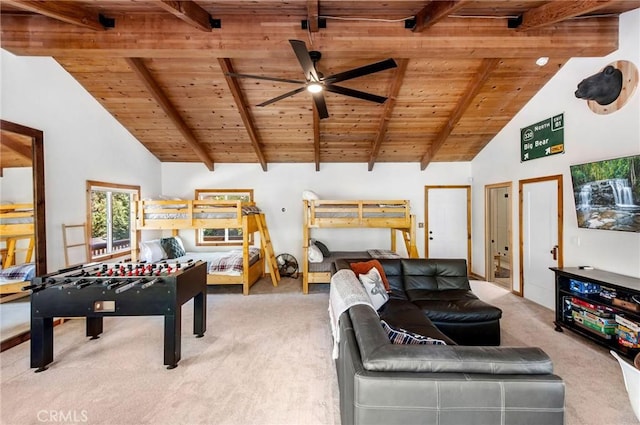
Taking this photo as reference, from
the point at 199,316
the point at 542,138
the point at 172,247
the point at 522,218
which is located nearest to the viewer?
the point at 199,316

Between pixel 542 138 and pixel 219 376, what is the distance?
17.8 feet

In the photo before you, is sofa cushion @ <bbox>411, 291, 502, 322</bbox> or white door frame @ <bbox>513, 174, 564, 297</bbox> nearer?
sofa cushion @ <bbox>411, 291, 502, 322</bbox>

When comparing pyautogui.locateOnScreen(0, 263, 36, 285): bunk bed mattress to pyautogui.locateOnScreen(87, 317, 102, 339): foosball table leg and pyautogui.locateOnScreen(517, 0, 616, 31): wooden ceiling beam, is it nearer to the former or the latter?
pyautogui.locateOnScreen(87, 317, 102, 339): foosball table leg

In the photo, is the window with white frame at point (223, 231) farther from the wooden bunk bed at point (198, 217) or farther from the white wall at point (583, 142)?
the white wall at point (583, 142)

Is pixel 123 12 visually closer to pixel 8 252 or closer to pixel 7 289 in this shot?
pixel 8 252

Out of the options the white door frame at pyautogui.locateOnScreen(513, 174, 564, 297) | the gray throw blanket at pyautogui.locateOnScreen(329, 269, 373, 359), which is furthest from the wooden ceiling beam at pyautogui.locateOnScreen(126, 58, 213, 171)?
the white door frame at pyautogui.locateOnScreen(513, 174, 564, 297)

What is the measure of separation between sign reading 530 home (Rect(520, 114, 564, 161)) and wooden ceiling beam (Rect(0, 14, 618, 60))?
1.08 metres

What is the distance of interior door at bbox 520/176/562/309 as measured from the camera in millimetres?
4156

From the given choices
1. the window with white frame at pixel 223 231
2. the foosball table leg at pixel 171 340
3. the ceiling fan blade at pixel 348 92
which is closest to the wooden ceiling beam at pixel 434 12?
the ceiling fan blade at pixel 348 92

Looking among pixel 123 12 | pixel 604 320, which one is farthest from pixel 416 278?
pixel 123 12

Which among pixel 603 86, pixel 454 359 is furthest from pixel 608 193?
pixel 454 359

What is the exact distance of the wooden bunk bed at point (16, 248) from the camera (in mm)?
3137

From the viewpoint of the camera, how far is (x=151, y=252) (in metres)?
5.12

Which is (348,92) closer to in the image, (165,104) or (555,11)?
(555,11)
